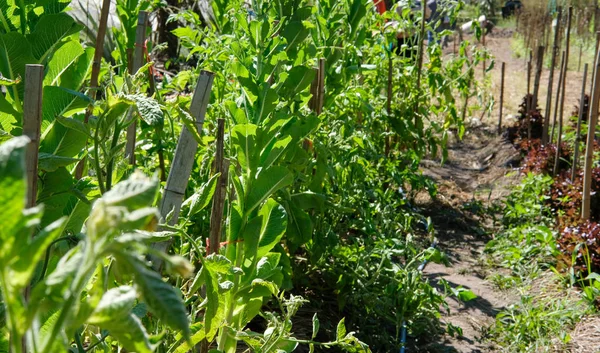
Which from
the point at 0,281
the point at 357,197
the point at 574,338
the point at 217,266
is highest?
the point at 0,281

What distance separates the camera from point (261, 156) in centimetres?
229

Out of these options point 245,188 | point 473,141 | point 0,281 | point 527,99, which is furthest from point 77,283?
point 473,141

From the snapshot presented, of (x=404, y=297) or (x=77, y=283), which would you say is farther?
(x=404, y=297)

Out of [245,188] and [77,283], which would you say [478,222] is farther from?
[77,283]

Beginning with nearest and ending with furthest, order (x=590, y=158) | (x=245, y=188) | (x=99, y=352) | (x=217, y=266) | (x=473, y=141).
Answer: (x=99, y=352) → (x=217, y=266) → (x=245, y=188) → (x=590, y=158) → (x=473, y=141)

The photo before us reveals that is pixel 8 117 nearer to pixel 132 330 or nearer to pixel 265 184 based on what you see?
pixel 265 184

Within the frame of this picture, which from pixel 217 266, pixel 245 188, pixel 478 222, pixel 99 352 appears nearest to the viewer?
pixel 99 352

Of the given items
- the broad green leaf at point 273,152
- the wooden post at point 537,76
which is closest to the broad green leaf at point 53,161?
the broad green leaf at point 273,152

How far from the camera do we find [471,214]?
19.9 feet

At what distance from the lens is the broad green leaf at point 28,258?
59 cm

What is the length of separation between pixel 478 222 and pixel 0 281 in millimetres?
5523

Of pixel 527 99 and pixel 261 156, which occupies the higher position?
pixel 261 156

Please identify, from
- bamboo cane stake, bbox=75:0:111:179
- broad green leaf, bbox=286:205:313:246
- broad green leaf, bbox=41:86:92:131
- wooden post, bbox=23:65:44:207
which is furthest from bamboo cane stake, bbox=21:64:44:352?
broad green leaf, bbox=286:205:313:246

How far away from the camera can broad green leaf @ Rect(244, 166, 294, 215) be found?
2.17 meters
